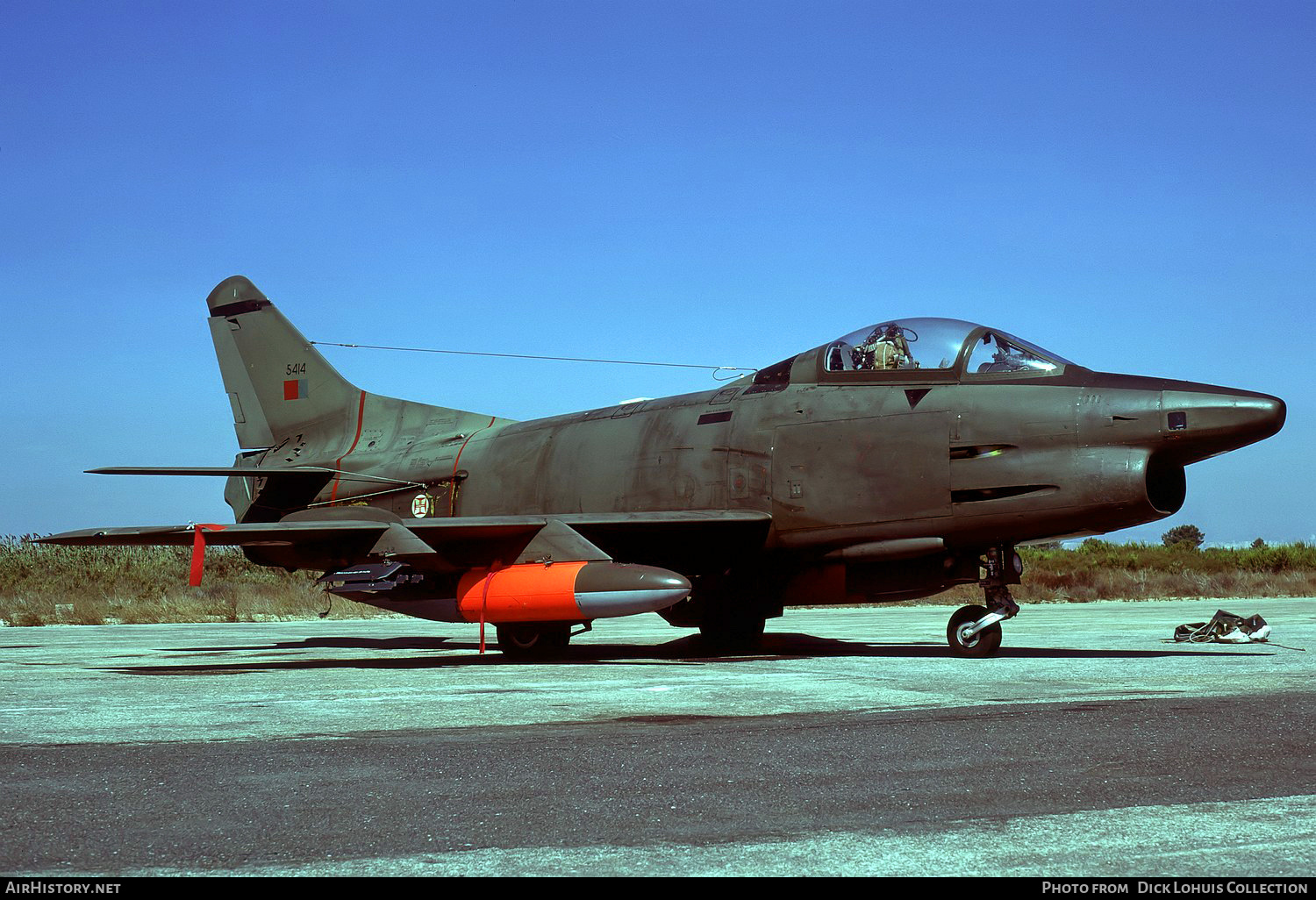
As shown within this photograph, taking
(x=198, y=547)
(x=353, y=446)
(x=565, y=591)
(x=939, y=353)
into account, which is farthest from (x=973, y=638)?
(x=353, y=446)

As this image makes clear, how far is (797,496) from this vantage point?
43.9 ft

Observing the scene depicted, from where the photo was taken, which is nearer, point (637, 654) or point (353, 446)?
point (637, 654)

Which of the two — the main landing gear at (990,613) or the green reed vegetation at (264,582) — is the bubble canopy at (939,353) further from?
the green reed vegetation at (264,582)

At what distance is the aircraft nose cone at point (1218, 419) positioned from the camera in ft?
36.5

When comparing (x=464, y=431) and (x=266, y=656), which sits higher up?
(x=464, y=431)

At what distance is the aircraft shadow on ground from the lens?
1241 centimetres

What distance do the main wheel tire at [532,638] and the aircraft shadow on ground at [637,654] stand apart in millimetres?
164

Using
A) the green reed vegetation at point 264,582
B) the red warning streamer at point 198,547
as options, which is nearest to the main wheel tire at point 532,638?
the red warning streamer at point 198,547

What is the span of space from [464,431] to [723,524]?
5.80 metres

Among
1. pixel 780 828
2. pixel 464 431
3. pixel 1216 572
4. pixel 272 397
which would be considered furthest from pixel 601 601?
pixel 1216 572

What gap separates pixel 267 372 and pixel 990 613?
42.5ft

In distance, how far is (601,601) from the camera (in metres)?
12.1

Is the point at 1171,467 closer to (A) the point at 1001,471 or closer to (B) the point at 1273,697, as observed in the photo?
(A) the point at 1001,471

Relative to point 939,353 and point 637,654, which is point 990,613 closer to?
point 939,353
